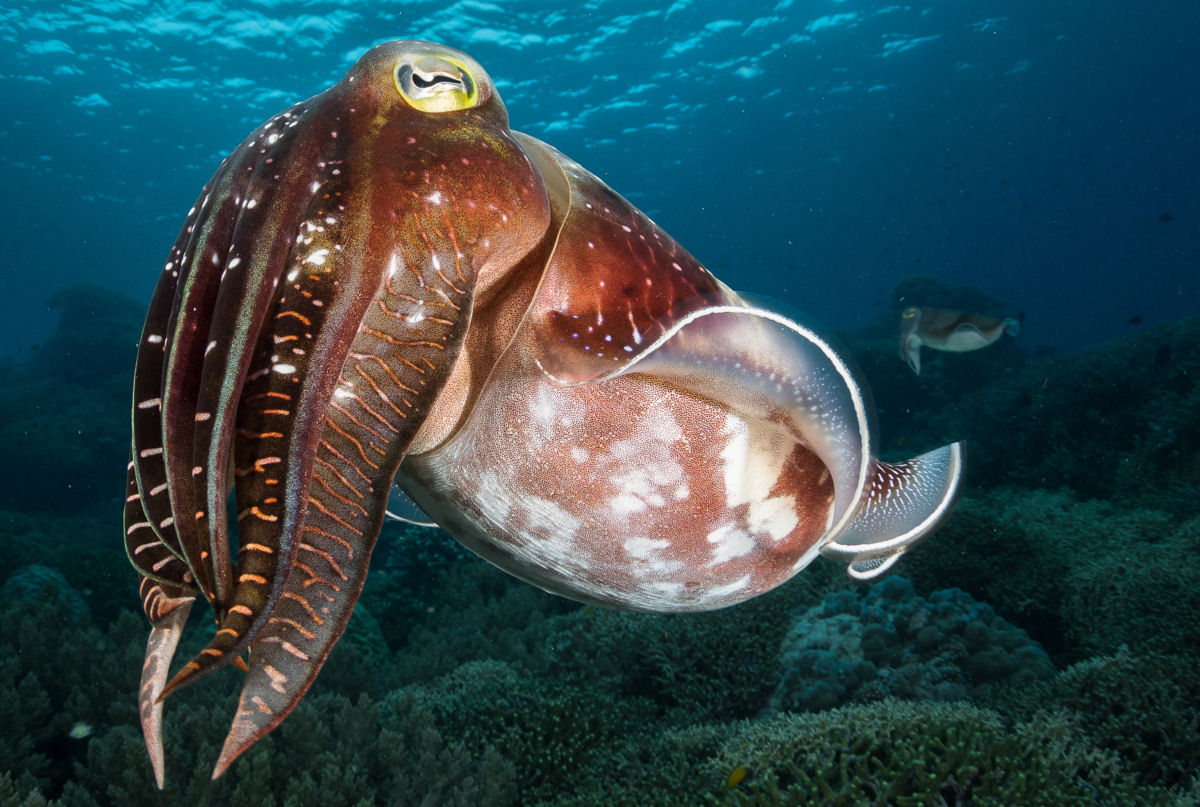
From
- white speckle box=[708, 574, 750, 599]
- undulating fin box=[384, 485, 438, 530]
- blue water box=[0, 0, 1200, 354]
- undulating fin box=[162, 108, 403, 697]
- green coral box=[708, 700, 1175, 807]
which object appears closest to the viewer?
undulating fin box=[162, 108, 403, 697]

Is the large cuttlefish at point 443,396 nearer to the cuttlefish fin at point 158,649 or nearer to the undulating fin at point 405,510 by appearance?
the cuttlefish fin at point 158,649

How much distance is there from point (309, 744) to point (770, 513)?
3.85m

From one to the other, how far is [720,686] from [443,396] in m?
5.27

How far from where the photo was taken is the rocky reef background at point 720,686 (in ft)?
12.2

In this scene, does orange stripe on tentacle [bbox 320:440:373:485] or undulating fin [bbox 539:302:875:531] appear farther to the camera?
undulating fin [bbox 539:302:875:531]

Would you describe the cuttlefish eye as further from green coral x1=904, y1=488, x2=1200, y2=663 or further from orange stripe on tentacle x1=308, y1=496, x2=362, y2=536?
green coral x1=904, y1=488, x2=1200, y2=663

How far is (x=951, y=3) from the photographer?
39062 mm

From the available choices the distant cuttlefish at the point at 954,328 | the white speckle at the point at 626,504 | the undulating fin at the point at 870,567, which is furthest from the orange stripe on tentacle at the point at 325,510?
the distant cuttlefish at the point at 954,328

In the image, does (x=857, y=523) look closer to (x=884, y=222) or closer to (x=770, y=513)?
(x=770, y=513)

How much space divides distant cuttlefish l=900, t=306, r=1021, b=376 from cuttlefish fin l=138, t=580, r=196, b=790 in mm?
10423

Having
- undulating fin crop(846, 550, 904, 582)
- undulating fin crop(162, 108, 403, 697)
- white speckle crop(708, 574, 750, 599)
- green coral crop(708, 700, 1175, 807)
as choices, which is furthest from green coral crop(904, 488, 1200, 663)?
undulating fin crop(162, 108, 403, 697)

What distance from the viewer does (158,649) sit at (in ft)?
3.46

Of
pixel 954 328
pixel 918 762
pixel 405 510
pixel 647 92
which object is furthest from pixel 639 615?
pixel 647 92

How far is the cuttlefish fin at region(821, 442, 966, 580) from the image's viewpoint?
1.71 m
